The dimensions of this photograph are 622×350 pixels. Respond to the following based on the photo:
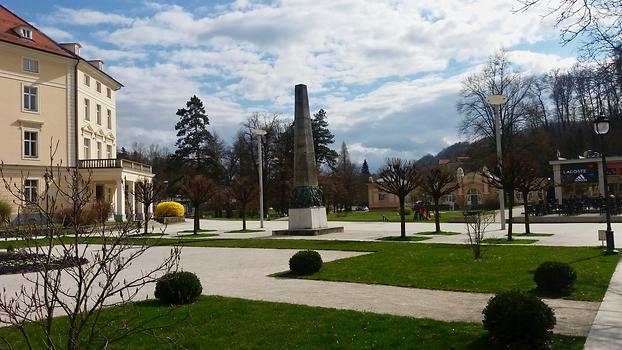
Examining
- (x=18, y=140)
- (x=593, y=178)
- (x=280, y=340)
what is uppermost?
(x=18, y=140)

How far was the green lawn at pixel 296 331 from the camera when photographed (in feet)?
22.4

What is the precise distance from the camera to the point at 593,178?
139ft

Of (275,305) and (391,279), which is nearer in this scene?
(275,305)

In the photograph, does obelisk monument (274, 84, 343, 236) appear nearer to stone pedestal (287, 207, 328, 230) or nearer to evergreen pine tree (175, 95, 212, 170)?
stone pedestal (287, 207, 328, 230)

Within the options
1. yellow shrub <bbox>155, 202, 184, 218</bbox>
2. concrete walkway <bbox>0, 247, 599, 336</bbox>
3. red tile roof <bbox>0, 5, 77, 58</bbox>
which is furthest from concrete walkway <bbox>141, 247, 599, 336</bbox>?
yellow shrub <bbox>155, 202, 184, 218</bbox>

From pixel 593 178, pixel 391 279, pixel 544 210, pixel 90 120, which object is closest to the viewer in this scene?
pixel 391 279

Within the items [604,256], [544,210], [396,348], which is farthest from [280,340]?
[544,210]

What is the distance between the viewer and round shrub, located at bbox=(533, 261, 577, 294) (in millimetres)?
10016

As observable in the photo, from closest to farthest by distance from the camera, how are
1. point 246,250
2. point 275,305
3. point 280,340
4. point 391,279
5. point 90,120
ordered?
point 280,340 < point 275,305 < point 391,279 < point 246,250 < point 90,120

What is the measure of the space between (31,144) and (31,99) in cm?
368

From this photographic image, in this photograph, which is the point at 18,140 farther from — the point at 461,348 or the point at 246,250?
the point at 461,348

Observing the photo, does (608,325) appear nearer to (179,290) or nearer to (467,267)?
(467,267)

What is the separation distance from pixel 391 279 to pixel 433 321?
4488 millimetres

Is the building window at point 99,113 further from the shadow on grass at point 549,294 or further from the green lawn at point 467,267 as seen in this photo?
the shadow on grass at point 549,294
